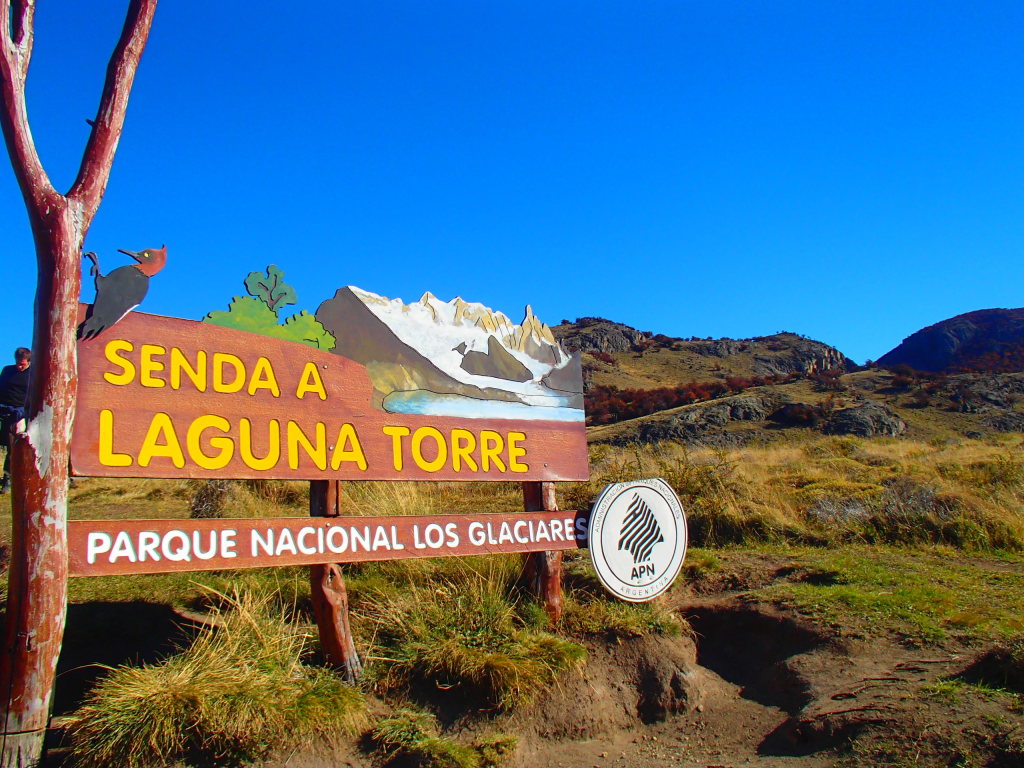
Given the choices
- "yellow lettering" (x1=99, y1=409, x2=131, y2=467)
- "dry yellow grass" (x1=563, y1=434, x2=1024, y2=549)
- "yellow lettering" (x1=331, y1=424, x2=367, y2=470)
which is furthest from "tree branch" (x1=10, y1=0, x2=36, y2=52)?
"dry yellow grass" (x1=563, y1=434, x2=1024, y2=549)

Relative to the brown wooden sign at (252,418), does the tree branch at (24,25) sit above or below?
above

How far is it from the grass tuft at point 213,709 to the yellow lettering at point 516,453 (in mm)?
2323

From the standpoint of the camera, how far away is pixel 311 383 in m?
5.51

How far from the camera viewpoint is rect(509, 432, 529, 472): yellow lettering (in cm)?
648

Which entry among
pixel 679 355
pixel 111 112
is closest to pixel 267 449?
pixel 111 112

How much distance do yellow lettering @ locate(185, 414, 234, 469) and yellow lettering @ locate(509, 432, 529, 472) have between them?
2363 mm

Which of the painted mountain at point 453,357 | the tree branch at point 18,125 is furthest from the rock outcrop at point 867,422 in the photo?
the tree branch at point 18,125

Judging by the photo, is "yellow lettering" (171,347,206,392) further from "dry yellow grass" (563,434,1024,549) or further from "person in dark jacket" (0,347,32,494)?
"dry yellow grass" (563,434,1024,549)

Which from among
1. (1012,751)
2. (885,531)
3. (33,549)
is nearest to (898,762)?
(1012,751)

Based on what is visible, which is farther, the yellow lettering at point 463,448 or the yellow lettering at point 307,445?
the yellow lettering at point 463,448

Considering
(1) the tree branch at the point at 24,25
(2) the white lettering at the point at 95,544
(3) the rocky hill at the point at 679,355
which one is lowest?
(2) the white lettering at the point at 95,544

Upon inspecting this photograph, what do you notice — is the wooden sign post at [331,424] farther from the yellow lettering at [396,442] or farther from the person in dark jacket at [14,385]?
the person in dark jacket at [14,385]

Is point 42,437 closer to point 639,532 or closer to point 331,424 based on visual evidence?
point 331,424

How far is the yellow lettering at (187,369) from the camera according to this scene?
16.1 feet
